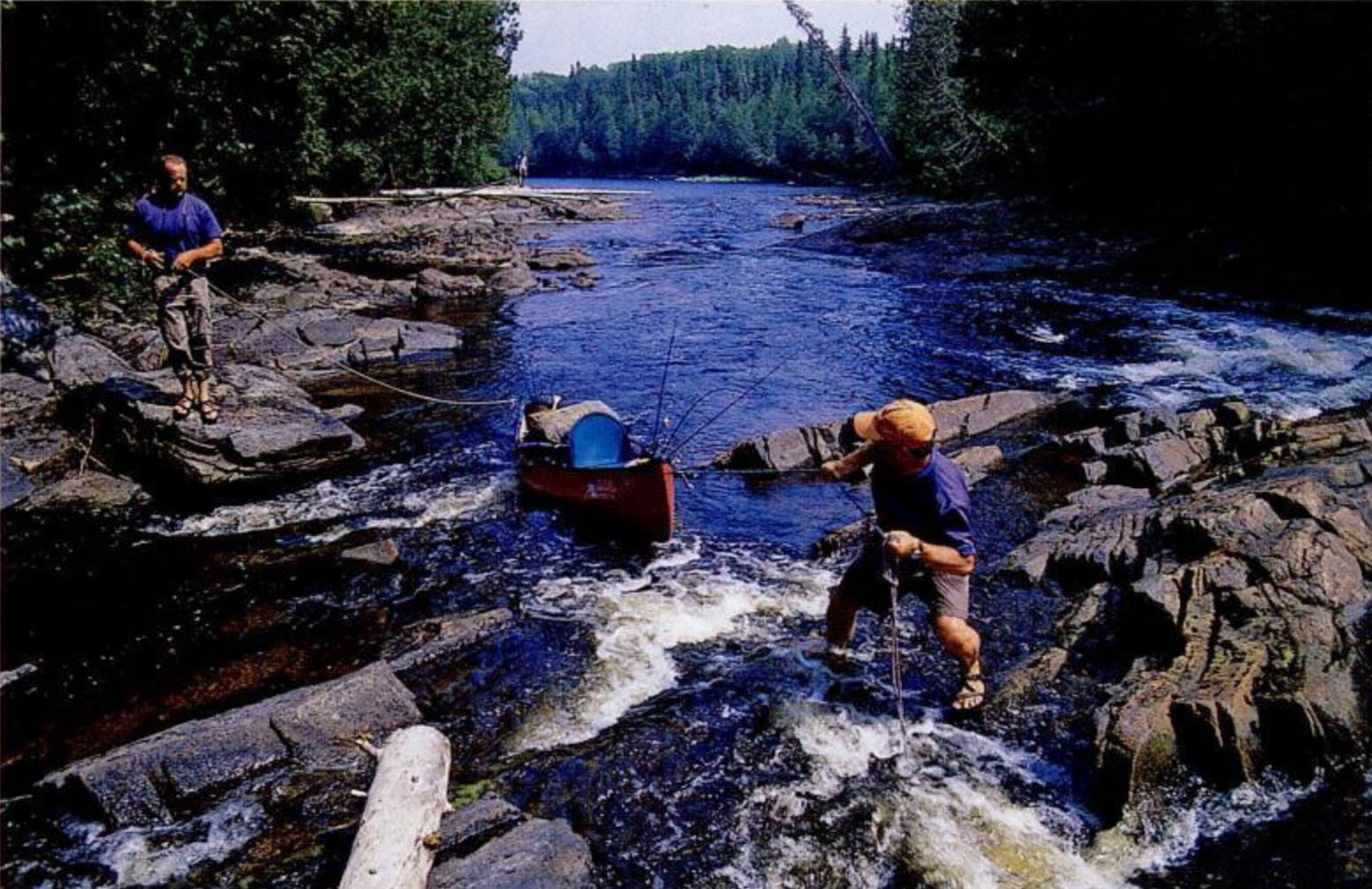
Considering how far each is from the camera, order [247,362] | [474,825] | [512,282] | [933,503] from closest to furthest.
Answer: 1. [474,825]
2. [933,503]
3. [247,362]
4. [512,282]

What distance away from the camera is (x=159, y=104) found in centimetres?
1752

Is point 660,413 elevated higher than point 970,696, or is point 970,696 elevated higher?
point 660,413

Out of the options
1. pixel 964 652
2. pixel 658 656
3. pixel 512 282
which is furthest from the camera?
pixel 512 282

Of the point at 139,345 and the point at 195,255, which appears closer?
the point at 195,255

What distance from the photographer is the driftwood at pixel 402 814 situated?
432cm

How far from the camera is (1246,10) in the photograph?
2572 cm

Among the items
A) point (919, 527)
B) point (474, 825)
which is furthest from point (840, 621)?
point (474, 825)

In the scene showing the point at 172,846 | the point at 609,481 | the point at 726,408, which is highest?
the point at 609,481

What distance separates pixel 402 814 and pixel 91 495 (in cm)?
885

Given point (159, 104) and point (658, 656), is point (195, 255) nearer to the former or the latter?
point (658, 656)

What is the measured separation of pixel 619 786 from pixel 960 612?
9.09 ft

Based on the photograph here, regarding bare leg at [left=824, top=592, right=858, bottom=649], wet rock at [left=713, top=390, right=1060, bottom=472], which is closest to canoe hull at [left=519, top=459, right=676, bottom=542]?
wet rock at [left=713, top=390, right=1060, bottom=472]

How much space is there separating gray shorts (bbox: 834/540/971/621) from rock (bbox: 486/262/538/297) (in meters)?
22.1

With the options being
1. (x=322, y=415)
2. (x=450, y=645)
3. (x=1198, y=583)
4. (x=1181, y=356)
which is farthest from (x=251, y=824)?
(x=1181, y=356)
